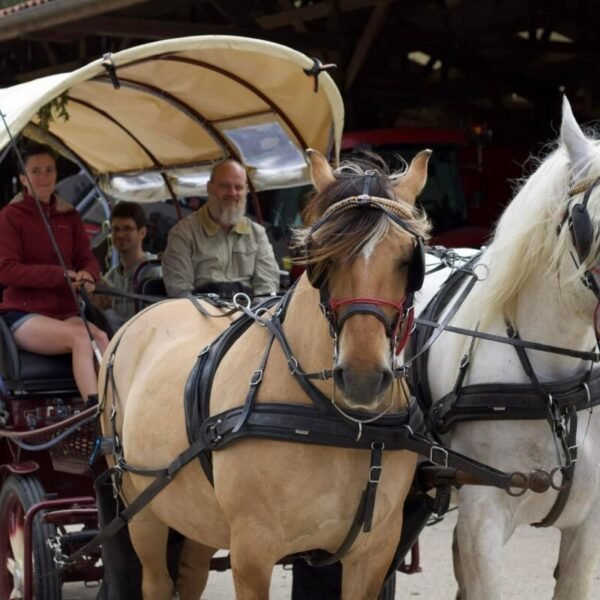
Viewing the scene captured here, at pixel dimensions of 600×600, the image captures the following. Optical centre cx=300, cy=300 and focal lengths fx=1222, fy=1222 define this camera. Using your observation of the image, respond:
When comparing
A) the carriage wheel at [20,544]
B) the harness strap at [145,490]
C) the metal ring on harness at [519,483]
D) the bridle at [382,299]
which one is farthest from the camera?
the carriage wheel at [20,544]

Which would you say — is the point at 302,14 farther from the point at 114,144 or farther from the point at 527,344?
the point at 527,344

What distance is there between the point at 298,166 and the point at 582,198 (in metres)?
2.68

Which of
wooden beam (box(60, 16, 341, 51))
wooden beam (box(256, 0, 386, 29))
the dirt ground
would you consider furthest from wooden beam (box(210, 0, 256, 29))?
the dirt ground

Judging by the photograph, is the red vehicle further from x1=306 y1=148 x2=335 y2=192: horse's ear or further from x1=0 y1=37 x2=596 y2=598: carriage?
x1=306 y1=148 x2=335 y2=192: horse's ear

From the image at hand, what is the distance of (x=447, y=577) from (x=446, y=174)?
233 inches

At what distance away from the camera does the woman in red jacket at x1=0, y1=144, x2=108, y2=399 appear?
5129mm

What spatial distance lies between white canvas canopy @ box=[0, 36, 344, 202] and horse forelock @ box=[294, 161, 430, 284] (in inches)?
59.4

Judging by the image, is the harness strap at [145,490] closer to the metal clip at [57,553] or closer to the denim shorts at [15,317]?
the metal clip at [57,553]

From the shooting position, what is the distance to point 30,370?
520 centimetres

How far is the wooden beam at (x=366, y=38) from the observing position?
10.9 metres

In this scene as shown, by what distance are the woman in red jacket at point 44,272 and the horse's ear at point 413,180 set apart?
2162 millimetres

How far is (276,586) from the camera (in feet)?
20.5

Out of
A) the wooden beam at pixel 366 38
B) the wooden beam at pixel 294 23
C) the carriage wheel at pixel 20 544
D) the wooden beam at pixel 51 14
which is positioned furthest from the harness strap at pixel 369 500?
the wooden beam at pixel 294 23

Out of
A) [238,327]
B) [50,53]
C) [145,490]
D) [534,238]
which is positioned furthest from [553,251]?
[50,53]
